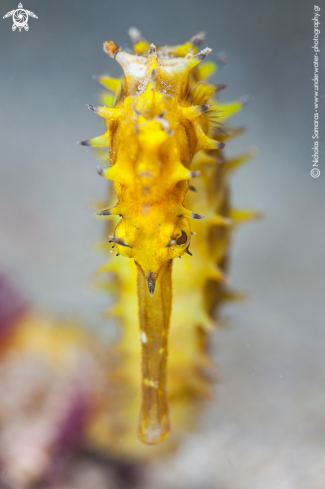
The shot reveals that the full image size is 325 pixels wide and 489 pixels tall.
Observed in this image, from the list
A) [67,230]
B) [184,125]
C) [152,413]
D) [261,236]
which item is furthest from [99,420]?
[261,236]

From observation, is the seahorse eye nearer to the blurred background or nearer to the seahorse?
the seahorse

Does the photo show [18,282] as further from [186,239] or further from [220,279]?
[186,239]

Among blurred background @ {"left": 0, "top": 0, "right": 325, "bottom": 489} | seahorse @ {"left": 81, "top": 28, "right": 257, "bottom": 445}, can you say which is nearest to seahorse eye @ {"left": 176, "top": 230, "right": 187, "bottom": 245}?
seahorse @ {"left": 81, "top": 28, "right": 257, "bottom": 445}

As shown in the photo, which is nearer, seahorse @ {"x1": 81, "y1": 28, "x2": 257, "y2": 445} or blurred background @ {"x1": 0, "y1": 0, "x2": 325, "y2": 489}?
seahorse @ {"x1": 81, "y1": 28, "x2": 257, "y2": 445}

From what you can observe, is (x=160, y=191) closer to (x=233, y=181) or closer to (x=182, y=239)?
(x=182, y=239)

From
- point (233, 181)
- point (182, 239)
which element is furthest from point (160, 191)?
point (233, 181)
